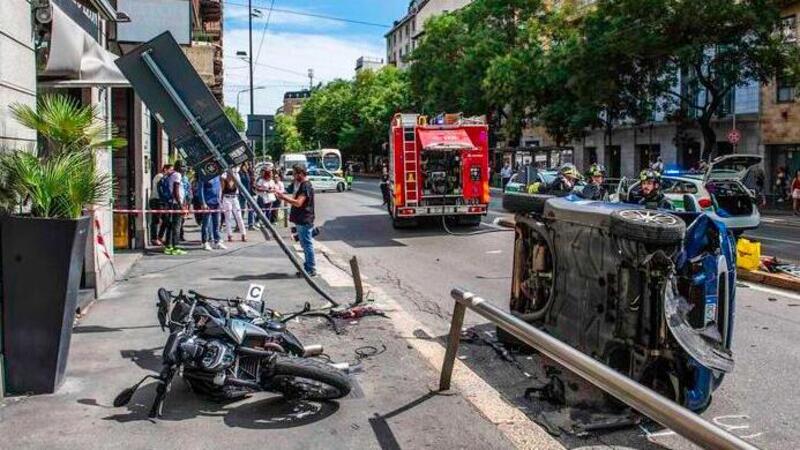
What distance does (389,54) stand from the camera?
125625mm

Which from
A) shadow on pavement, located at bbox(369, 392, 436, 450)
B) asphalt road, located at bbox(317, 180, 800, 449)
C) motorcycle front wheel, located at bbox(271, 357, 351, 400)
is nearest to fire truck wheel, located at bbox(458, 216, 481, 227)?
asphalt road, located at bbox(317, 180, 800, 449)

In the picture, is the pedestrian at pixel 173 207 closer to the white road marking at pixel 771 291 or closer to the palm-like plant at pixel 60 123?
the palm-like plant at pixel 60 123

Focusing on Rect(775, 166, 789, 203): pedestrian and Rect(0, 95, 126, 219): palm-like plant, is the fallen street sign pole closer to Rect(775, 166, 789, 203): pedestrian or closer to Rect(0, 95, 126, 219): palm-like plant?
Rect(0, 95, 126, 219): palm-like plant

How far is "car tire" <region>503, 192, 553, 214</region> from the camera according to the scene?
6.49 m

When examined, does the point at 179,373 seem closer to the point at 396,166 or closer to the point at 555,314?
the point at 555,314

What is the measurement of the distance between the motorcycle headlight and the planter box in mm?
1058

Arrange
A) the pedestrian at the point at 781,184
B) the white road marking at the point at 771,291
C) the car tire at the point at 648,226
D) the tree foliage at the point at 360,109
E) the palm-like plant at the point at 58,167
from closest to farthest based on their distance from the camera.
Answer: the car tire at the point at 648,226 → the palm-like plant at the point at 58,167 → the white road marking at the point at 771,291 → the pedestrian at the point at 781,184 → the tree foliage at the point at 360,109

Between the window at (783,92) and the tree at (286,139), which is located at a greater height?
the tree at (286,139)

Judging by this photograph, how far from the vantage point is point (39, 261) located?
16.9 feet

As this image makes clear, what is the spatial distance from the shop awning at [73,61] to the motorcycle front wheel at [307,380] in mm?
4068

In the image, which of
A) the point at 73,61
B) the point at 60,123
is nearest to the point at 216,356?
the point at 60,123

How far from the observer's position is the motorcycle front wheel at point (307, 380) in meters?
5.02

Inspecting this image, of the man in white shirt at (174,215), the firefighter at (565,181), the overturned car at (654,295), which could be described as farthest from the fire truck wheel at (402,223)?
the overturned car at (654,295)

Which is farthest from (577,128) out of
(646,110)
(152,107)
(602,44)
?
(152,107)
